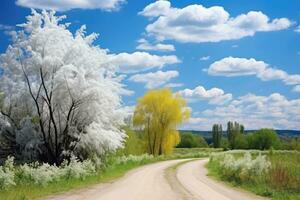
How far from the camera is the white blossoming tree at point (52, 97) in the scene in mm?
33844

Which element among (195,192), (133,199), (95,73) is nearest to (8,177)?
(133,199)

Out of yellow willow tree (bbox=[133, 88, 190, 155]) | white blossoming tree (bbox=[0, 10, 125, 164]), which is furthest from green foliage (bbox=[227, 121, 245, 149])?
white blossoming tree (bbox=[0, 10, 125, 164])

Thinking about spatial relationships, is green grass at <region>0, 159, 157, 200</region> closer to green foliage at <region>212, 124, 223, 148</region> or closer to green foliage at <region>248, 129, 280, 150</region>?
green foliage at <region>248, 129, 280, 150</region>

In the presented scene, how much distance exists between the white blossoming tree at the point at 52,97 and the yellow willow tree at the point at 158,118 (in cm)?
4364

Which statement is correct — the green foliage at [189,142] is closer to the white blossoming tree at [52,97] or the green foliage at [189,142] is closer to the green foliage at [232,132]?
the green foliage at [232,132]

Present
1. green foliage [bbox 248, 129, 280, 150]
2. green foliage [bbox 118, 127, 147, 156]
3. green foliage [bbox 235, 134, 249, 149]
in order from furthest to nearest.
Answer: green foliage [bbox 248, 129, 280, 150] → green foliage [bbox 235, 134, 249, 149] → green foliage [bbox 118, 127, 147, 156]

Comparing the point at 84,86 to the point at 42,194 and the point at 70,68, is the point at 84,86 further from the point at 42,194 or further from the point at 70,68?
the point at 42,194

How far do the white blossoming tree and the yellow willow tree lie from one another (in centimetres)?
4364

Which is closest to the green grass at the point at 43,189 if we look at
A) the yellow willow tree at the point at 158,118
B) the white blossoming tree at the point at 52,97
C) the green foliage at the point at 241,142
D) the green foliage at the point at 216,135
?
the white blossoming tree at the point at 52,97

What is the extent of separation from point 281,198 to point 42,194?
9.71 meters

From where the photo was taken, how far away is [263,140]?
132 metres

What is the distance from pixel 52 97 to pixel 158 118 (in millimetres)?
46514

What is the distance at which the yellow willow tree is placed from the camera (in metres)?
79.8

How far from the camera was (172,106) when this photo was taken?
8006cm
